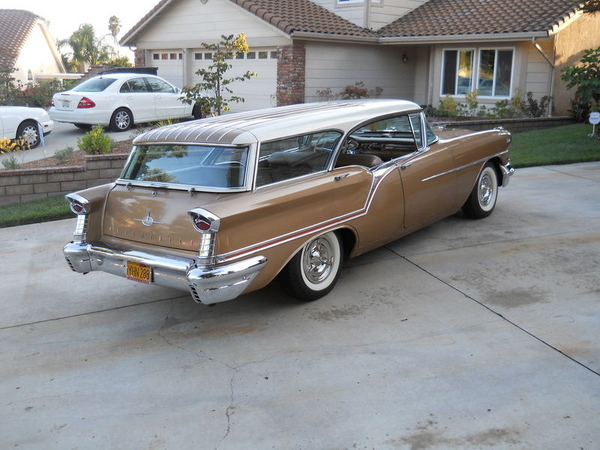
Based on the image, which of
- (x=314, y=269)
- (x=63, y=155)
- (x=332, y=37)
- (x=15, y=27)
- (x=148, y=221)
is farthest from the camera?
(x=15, y=27)

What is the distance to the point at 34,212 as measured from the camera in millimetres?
9031

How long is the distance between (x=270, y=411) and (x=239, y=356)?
81 centimetres

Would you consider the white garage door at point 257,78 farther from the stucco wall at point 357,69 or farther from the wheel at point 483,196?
the wheel at point 483,196

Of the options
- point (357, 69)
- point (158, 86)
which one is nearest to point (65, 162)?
point (158, 86)

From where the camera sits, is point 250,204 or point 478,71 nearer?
point 250,204

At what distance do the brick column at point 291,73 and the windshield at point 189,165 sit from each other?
12471mm

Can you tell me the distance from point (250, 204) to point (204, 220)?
0.43 m

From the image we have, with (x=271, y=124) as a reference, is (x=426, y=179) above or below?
below

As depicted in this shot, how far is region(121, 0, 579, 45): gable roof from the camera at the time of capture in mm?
17172

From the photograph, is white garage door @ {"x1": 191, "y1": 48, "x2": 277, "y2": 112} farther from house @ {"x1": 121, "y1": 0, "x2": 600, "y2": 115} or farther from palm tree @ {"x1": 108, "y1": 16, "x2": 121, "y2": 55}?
palm tree @ {"x1": 108, "y1": 16, "x2": 121, "y2": 55}

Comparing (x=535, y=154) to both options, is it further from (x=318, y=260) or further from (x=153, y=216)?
(x=153, y=216)

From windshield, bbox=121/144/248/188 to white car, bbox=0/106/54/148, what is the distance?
8.33m

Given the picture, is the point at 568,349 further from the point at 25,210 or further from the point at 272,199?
the point at 25,210

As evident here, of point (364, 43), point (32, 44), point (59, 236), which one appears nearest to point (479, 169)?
point (59, 236)
